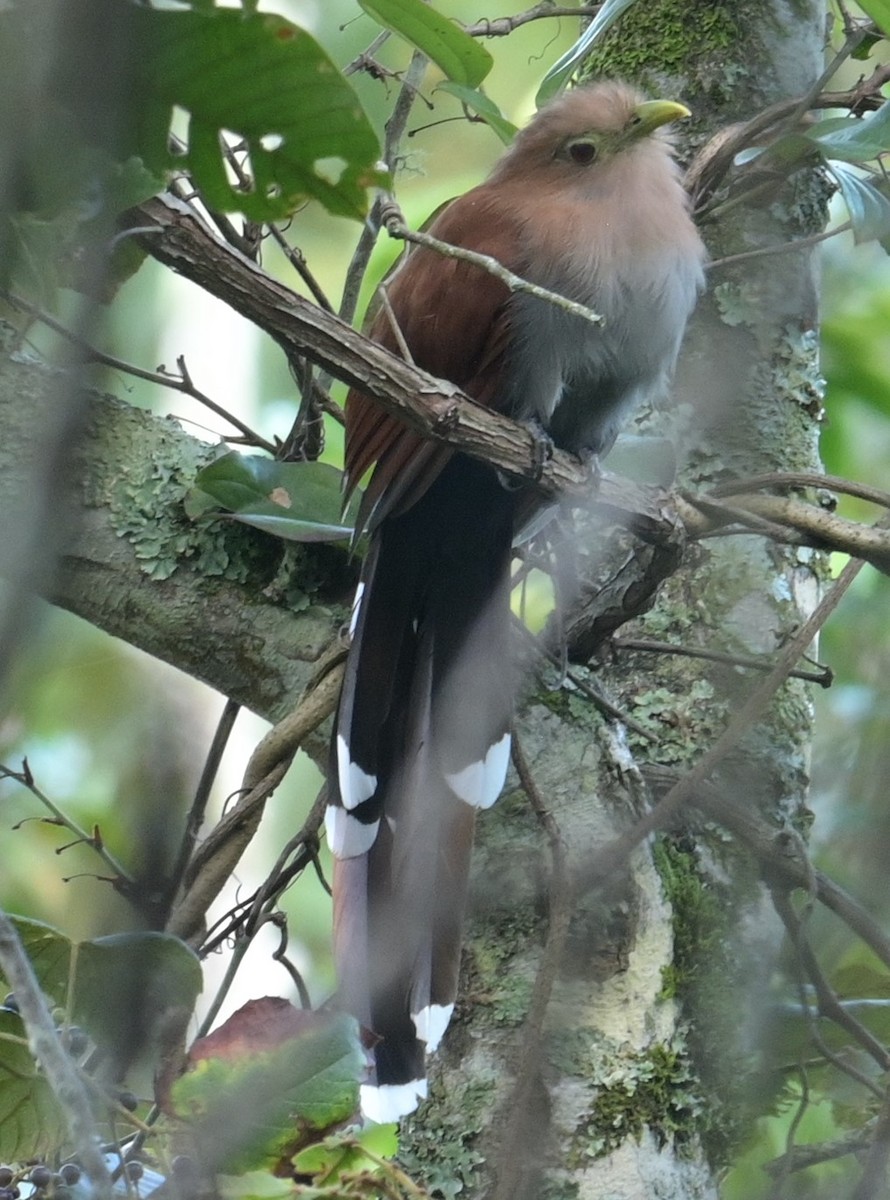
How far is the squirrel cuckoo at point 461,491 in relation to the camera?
1.60 metres

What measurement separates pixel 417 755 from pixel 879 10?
3.43ft

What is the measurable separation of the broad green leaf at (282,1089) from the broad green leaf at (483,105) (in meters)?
1.29

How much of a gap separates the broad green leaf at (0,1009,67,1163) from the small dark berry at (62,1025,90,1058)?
0.14ft

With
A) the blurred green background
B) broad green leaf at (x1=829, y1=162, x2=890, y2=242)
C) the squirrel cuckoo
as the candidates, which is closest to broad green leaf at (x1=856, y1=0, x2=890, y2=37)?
broad green leaf at (x1=829, y1=162, x2=890, y2=242)

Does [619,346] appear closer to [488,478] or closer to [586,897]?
[488,478]

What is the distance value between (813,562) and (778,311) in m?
0.39

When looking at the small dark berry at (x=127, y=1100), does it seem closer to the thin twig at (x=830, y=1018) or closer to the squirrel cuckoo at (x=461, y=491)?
the squirrel cuckoo at (x=461, y=491)

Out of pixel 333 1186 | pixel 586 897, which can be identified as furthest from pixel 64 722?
pixel 333 1186

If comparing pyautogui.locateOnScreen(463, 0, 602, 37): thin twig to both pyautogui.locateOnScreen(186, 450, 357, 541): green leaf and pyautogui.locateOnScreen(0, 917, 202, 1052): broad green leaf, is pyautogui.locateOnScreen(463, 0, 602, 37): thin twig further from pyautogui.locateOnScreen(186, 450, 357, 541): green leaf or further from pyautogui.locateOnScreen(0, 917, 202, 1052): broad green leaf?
pyautogui.locateOnScreen(0, 917, 202, 1052): broad green leaf

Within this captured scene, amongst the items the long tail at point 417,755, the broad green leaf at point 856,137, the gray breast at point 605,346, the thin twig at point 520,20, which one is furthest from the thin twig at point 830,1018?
the thin twig at point 520,20

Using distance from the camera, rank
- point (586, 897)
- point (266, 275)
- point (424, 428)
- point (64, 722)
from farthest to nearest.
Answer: point (64, 722)
point (586, 897)
point (424, 428)
point (266, 275)

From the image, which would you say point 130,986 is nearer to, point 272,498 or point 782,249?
point 272,498

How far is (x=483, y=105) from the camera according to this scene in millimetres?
1920

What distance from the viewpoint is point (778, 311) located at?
2.05 m
